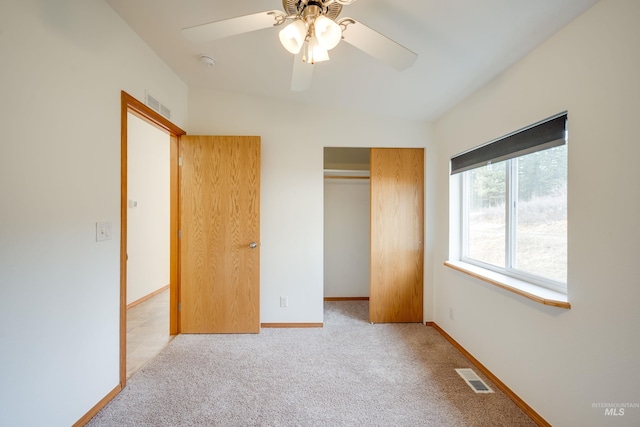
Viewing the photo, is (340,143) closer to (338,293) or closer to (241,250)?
(241,250)

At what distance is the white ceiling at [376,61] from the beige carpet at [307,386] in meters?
2.28

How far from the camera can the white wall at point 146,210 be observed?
3.52 m

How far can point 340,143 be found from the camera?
2.84m

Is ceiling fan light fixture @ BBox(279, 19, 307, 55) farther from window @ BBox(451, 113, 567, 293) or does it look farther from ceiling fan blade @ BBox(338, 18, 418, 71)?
window @ BBox(451, 113, 567, 293)

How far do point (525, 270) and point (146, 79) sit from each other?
125 inches

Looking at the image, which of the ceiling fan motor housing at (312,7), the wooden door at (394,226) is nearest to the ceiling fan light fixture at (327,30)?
the ceiling fan motor housing at (312,7)

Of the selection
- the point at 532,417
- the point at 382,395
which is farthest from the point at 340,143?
the point at 532,417

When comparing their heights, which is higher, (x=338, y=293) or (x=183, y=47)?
(x=183, y=47)

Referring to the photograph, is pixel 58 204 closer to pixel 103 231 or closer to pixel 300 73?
pixel 103 231

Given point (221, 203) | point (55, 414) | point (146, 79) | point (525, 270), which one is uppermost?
point (146, 79)

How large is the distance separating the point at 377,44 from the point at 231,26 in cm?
67

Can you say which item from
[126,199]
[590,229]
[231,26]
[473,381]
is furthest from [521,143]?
[126,199]

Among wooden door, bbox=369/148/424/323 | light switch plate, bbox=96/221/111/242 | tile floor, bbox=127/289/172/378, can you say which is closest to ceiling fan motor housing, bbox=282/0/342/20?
light switch plate, bbox=96/221/111/242

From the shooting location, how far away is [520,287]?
5.43ft
